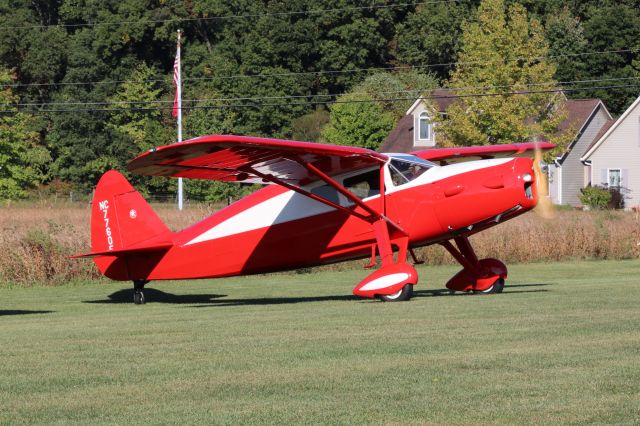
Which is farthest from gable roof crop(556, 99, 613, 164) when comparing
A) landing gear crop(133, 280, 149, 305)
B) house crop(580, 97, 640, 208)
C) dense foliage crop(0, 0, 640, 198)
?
landing gear crop(133, 280, 149, 305)

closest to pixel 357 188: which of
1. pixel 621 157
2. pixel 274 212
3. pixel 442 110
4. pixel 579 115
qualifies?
pixel 274 212

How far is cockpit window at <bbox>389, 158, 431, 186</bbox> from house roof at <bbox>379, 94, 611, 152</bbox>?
4402 centimetres

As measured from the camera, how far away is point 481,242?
30.5 m

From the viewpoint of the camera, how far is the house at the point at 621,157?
6519 cm

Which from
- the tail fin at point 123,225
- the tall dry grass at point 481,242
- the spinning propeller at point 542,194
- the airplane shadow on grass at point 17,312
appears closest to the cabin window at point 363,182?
the spinning propeller at point 542,194

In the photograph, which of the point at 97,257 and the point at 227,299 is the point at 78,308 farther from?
→ the point at 227,299

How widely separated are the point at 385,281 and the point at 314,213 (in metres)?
1.90

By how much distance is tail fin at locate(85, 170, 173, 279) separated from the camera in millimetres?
20234

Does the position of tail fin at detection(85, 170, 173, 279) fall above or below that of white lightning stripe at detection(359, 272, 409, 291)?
above

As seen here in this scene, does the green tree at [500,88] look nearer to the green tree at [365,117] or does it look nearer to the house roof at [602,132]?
the house roof at [602,132]

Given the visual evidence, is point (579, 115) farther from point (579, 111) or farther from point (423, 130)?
point (423, 130)

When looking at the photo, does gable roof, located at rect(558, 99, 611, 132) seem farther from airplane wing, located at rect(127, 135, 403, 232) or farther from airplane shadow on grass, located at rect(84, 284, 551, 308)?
airplane wing, located at rect(127, 135, 403, 232)

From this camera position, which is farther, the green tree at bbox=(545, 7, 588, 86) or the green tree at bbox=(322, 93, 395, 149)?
the green tree at bbox=(545, 7, 588, 86)

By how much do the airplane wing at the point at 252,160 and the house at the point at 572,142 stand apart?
47171 millimetres
